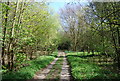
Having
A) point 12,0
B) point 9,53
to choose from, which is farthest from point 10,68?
point 12,0

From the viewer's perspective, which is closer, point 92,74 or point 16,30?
point 92,74

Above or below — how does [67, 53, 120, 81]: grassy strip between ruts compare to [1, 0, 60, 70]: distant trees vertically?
below

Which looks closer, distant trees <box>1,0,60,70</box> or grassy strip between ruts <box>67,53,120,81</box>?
grassy strip between ruts <box>67,53,120,81</box>

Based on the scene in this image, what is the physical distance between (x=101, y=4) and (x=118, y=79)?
501 cm

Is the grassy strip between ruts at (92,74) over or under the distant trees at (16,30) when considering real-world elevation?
under

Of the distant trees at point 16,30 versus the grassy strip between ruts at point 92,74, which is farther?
the distant trees at point 16,30

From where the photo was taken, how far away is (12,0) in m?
5.57

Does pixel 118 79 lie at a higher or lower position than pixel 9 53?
lower

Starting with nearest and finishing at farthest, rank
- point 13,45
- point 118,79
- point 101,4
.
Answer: point 118,79 < point 13,45 < point 101,4

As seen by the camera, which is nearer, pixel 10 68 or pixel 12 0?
pixel 12 0

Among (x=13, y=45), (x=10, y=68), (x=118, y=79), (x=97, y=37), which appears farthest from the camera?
(x=97, y=37)

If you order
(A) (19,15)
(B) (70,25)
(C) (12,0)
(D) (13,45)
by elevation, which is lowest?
(D) (13,45)

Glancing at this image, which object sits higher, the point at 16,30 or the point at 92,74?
the point at 16,30

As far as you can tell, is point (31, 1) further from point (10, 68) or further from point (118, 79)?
point (118, 79)
